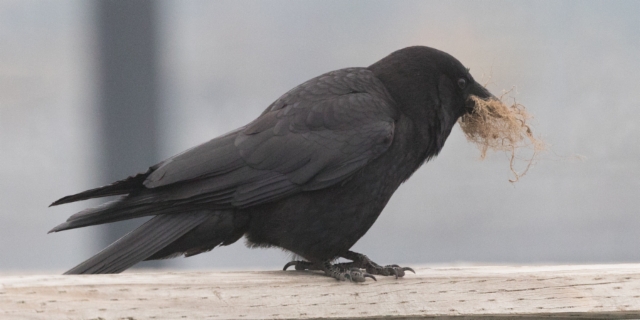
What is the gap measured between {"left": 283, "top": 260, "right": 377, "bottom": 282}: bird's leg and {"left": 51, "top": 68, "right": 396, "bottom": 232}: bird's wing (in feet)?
0.73

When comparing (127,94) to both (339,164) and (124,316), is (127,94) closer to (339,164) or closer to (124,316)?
(339,164)

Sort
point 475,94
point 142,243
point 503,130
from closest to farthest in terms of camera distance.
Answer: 1. point 142,243
2. point 503,130
3. point 475,94

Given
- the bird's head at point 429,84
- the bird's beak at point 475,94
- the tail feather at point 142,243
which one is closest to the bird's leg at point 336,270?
the tail feather at point 142,243

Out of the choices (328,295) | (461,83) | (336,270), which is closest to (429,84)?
(461,83)

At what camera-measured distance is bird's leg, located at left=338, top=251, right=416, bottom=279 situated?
206cm

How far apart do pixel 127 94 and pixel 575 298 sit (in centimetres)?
214

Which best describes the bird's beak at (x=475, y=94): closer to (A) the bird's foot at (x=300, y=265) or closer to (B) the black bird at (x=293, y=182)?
(B) the black bird at (x=293, y=182)

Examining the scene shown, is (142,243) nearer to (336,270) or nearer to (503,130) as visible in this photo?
(336,270)

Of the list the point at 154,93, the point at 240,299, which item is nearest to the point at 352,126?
the point at 240,299

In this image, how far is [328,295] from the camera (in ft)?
6.19

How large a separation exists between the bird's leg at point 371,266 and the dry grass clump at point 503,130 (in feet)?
1.41

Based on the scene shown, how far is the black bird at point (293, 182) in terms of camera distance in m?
2.01

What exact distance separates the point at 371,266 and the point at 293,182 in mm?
331

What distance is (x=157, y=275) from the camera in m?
1.77
